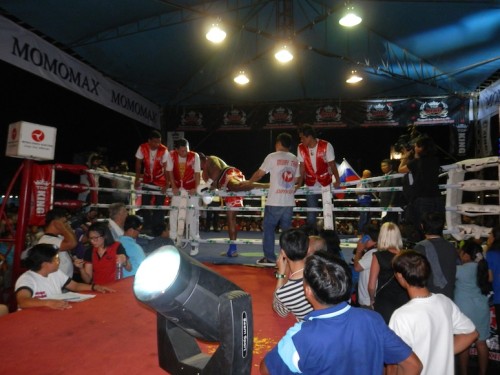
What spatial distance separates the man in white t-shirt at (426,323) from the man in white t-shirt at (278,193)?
267 centimetres

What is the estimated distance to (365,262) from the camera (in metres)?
3.78

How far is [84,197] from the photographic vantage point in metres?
7.18

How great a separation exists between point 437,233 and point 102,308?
9.08ft

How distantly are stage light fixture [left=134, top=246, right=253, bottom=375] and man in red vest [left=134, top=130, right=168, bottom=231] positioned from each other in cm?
506

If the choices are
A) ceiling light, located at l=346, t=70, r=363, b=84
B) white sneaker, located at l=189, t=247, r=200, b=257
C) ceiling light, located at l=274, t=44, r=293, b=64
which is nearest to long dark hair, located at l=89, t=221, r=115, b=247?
white sneaker, located at l=189, t=247, r=200, b=257

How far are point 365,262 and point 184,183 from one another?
3.20m

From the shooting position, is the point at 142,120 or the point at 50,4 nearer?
the point at 50,4

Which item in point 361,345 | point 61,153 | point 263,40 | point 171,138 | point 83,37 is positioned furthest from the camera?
point 171,138

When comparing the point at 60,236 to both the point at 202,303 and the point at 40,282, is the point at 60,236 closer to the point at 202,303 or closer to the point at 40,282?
the point at 40,282

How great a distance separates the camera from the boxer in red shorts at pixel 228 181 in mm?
5794

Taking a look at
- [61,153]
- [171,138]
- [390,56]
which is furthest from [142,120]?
[390,56]

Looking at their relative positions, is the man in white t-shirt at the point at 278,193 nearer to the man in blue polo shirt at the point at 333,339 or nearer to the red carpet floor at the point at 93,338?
the red carpet floor at the point at 93,338

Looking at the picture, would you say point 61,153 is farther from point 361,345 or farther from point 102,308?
point 361,345

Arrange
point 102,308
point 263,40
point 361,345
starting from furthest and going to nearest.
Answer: point 263,40
point 102,308
point 361,345
